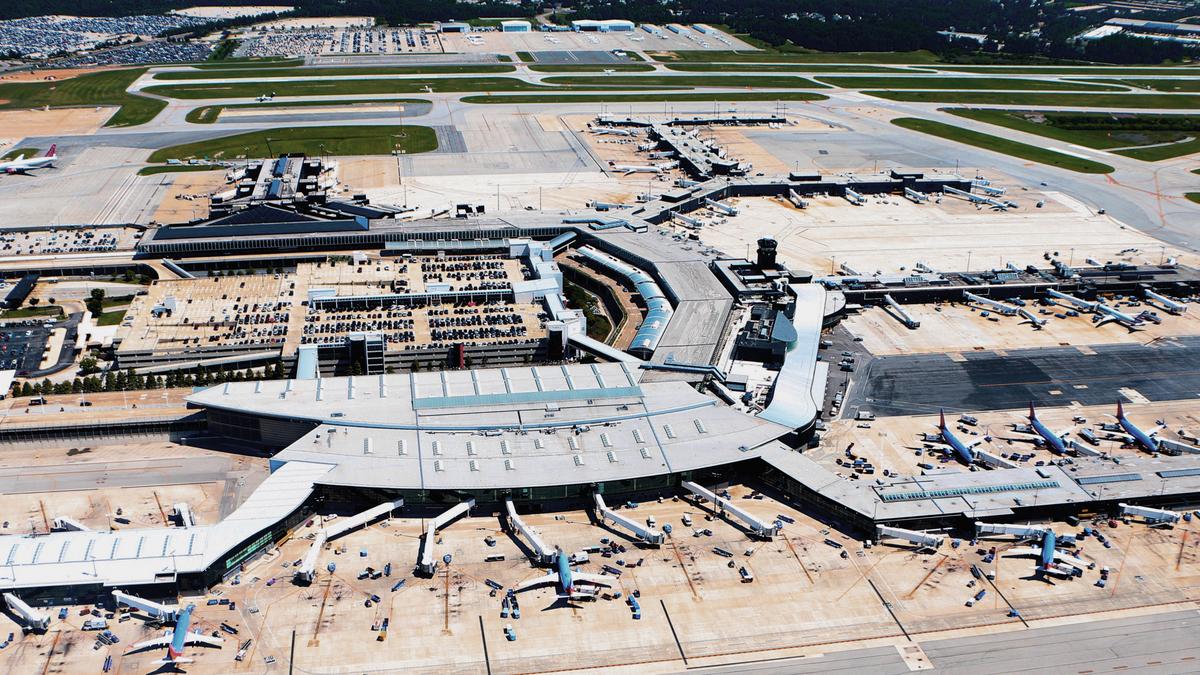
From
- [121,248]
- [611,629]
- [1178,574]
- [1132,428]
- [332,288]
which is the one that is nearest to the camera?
[611,629]

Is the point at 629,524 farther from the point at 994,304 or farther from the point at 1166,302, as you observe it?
the point at 1166,302

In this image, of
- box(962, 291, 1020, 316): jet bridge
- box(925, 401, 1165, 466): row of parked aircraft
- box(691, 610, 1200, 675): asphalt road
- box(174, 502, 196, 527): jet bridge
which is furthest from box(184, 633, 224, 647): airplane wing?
box(962, 291, 1020, 316): jet bridge

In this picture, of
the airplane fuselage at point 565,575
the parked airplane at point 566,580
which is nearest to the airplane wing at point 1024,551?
the parked airplane at point 566,580

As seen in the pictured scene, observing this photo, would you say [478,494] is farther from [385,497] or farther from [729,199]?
[729,199]

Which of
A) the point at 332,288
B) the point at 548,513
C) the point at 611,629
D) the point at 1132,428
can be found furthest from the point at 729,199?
the point at 611,629

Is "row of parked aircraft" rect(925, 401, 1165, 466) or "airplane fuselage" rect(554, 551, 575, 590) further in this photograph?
"row of parked aircraft" rect(925, 401, 1165, 466)

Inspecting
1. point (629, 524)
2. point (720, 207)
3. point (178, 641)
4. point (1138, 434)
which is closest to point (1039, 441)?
point (1138, 434)

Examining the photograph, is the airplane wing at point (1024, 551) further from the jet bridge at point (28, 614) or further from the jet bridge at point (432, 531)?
the jet bridge at point (28, 614)

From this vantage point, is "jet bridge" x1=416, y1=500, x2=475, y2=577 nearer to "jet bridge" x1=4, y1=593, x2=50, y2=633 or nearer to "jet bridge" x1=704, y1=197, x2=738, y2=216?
"jet bridge" x1=4, y1=593, x2=50, y2=633
